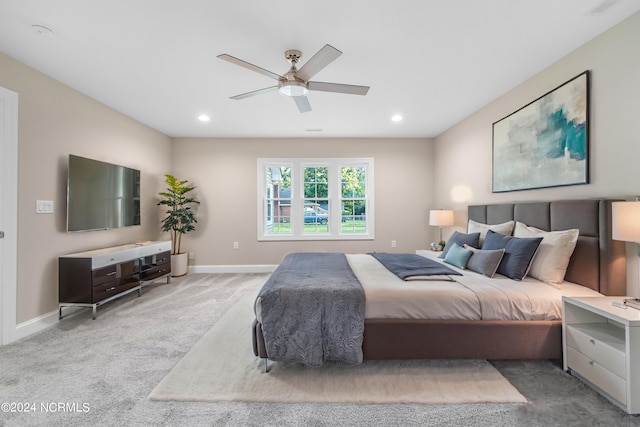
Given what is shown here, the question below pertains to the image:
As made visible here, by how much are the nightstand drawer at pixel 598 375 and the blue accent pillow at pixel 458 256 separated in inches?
39.5

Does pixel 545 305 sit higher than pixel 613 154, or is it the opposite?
pixel 613 154

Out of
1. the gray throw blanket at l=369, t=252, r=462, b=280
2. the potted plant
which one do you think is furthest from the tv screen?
the gray throw blanket at l=369, t=252, r=462, b=280

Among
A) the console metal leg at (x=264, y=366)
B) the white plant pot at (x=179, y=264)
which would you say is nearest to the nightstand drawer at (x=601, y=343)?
the console metal leg at (x=264, y=366)

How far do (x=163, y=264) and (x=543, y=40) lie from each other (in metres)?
5.25

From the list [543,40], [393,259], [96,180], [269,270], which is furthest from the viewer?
[269,270]

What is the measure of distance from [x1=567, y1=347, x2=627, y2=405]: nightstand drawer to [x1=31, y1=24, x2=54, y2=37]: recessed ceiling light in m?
4.59

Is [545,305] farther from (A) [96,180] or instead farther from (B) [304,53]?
(A) [96,180]

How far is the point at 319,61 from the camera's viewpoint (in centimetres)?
202

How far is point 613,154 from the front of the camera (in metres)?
2.09

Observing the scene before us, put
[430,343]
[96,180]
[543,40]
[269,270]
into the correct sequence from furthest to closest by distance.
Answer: [269,270]
[96,180]
[543,40]
[430,343]

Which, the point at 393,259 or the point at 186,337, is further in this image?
the point at 393,259

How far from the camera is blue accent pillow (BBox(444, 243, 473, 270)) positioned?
9.04ft

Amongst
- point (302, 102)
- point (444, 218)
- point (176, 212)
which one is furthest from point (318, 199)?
point (302, 102)

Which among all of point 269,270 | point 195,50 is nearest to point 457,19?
point 195,50
